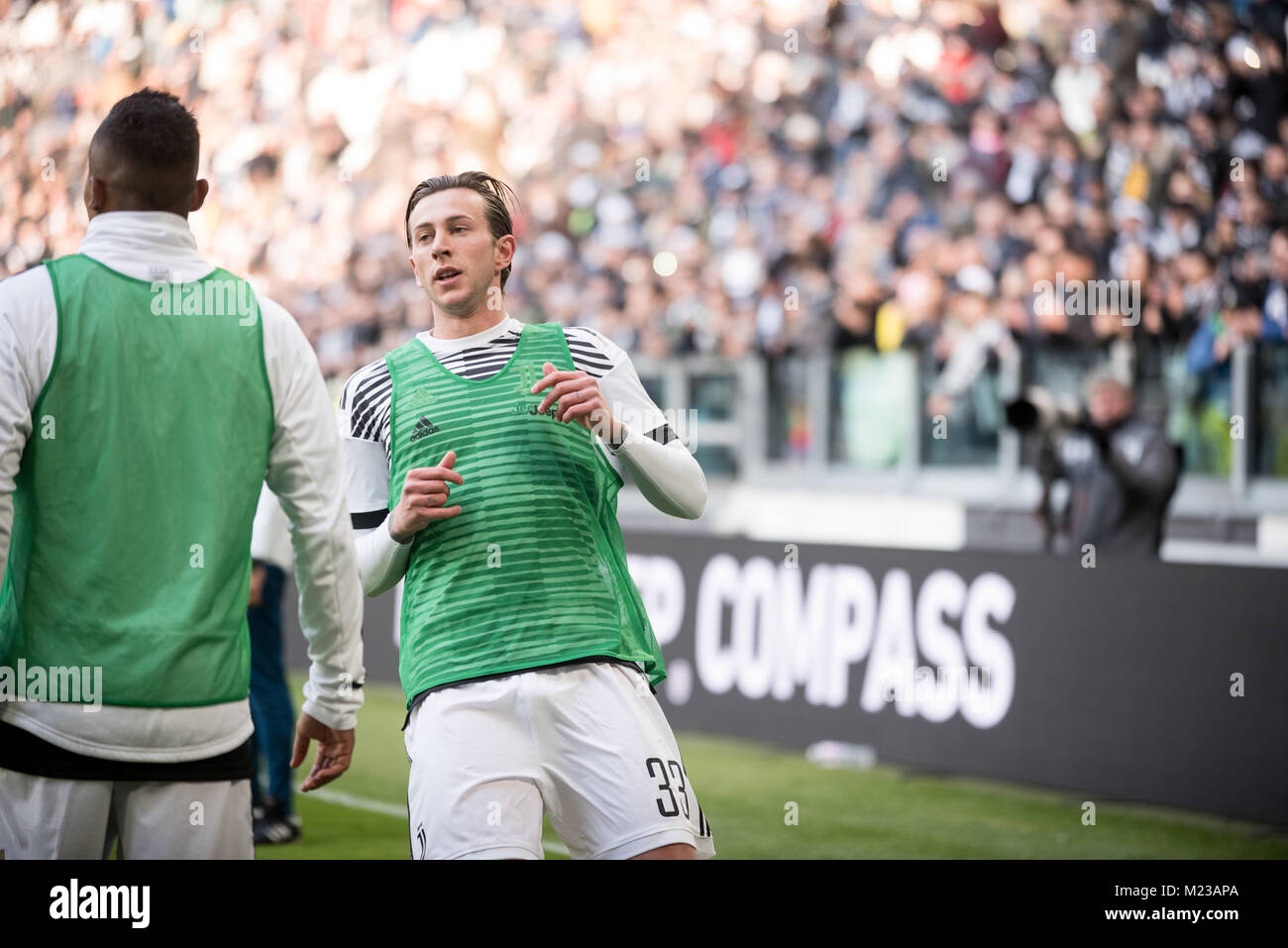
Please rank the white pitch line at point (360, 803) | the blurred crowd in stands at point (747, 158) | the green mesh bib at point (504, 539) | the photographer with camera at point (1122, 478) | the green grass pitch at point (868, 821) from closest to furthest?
the green mesh bib at point (504, 539), the green grass pitch at point (868, 821), the white pitch line at point (360, 803), the photographer with camera at point (1122, 478), the blurred crowd in stands at point (747, 158)

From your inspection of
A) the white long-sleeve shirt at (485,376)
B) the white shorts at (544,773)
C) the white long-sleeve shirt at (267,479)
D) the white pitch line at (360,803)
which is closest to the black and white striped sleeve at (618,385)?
the white long-sleeve shirt at (485,376)

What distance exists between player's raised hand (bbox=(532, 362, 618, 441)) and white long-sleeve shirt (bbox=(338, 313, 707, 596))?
0.12 m

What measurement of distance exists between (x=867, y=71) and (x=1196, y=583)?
292 inches

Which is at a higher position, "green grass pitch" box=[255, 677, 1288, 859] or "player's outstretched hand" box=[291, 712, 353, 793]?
"player's outstretched hand" box=[291, 712, 353, 793]

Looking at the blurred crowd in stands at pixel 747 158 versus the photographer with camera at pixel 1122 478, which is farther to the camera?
the blurred crowd in stands at pixel 747 158

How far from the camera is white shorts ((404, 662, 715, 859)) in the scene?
3.08 m

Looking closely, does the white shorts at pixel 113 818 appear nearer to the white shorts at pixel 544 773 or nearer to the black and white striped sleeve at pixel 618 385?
the white shorts at pixel 544 773

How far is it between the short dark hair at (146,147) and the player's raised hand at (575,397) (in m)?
0.76

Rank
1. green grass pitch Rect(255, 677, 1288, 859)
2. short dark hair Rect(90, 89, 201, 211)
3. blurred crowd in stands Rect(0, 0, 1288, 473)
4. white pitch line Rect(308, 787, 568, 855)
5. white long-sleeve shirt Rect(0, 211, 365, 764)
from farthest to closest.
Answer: blurred crowd in stands Rect(0, 0, 1288, 473) < white pitch line Rect(308, 787, 568, 855) < green grass pitch Rect(255, 677, 1288, 859) < short dark hair Rect(90, 89, 201, 211) < white long-sleeve shirt Rect(0, 211, 365, 764)

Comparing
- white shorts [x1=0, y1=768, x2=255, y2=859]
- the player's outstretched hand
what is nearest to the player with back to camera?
white shorts [x1=0, y1=768, x2=255, y2=859]

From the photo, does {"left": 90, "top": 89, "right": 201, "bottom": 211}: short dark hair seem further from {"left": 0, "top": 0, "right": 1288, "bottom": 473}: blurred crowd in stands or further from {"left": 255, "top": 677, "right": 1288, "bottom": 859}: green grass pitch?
{"left": 0, "top": 0, "right": 1288, "bottom": 473}: blurred crowd in stands

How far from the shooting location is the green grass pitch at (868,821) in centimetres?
652

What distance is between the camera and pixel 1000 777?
753 cm

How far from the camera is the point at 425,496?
3.14m
